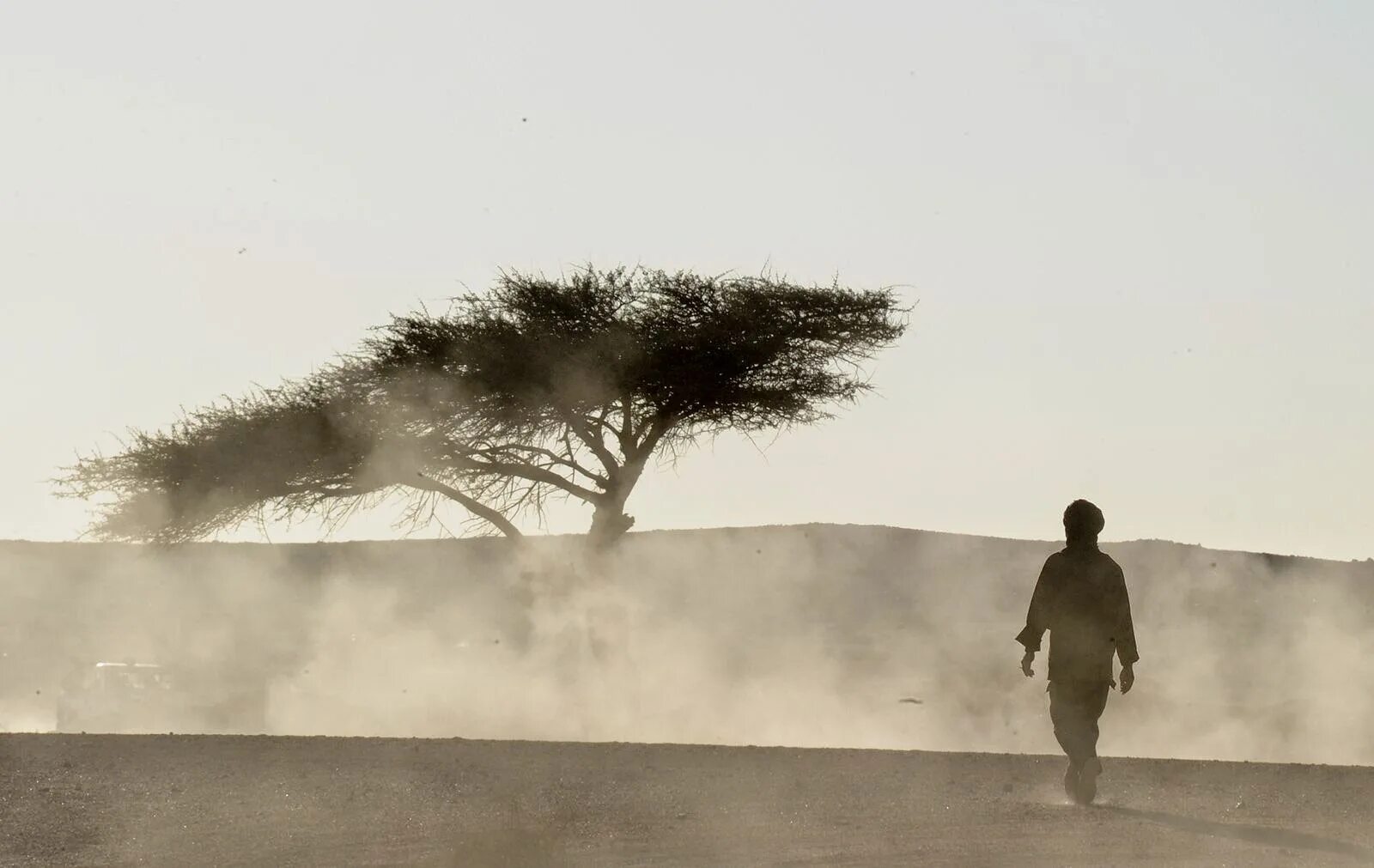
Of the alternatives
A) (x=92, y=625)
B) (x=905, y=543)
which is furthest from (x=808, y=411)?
(x=905, y=543)

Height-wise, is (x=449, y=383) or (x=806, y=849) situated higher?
(x=449, y=383)

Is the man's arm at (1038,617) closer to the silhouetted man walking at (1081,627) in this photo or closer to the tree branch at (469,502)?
the silhouetted man walking at (1081,627)

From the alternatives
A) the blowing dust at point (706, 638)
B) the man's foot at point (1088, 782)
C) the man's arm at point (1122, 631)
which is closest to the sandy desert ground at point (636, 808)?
the man's foot at point (1088, 782)

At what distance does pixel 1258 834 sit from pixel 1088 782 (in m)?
1.87

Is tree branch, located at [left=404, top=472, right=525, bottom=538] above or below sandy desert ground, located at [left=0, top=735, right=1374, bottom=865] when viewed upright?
above

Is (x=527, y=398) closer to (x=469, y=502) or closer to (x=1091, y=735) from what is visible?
(x=469, y=502)

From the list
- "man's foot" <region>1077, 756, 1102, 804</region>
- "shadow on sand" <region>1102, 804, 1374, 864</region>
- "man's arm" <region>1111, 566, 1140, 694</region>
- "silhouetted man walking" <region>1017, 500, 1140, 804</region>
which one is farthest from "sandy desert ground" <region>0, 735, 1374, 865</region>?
"man's arm" <region>1111, 566, 1140, 694</region>

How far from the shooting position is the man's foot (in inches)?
570

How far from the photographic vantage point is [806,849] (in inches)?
461

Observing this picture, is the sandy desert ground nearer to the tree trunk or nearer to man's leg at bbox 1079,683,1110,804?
man's leg at bbox 1079,683,1110,804

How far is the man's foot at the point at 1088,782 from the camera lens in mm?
14479

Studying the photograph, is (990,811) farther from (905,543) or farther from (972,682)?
(905,543)

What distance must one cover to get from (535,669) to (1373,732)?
12.7m

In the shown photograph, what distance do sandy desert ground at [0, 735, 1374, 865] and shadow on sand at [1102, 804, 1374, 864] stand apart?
0.03 m
